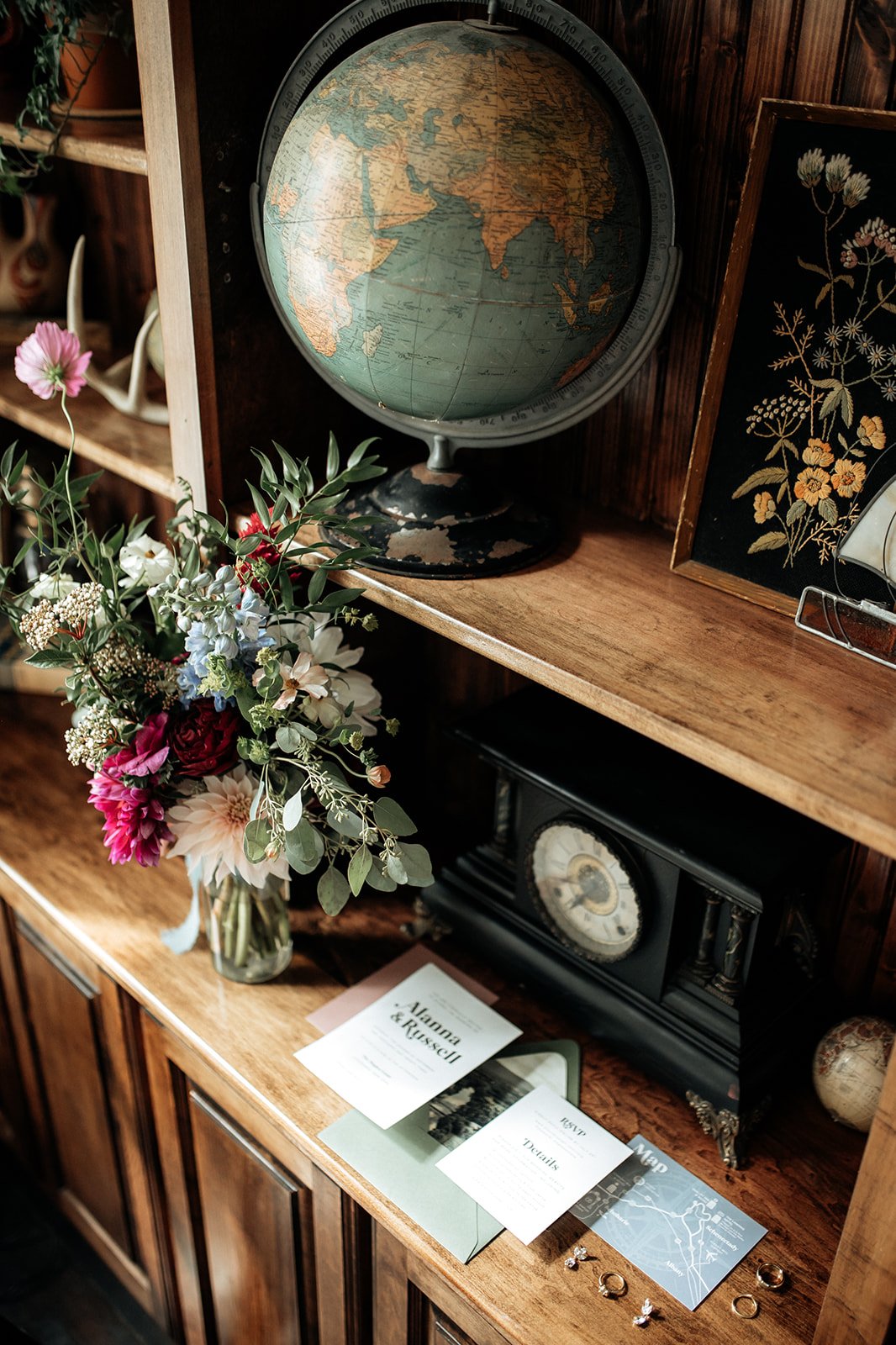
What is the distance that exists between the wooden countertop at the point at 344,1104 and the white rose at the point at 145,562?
1.89 feet

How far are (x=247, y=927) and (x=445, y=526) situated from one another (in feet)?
2.04

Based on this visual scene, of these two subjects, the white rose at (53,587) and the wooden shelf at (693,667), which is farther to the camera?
the white rose at (53,587)

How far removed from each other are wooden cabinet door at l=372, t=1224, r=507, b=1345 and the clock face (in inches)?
15.8

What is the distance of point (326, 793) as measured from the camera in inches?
44.6

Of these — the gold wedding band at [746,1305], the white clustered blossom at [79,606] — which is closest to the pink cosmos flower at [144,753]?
the white clustered blossom at [79,606]

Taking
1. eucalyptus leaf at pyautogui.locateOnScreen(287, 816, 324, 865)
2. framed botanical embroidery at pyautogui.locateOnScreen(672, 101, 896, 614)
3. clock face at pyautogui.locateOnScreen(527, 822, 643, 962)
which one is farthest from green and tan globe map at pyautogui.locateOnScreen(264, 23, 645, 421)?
clock face at pyautogui.locateOnScreen(527, 822, 643, 962)

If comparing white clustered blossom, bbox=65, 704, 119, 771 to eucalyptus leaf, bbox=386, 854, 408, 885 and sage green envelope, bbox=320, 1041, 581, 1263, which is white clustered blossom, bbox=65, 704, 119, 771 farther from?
sage green envelope, bbox=320, 1041, 581, 1263

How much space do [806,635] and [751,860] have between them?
0.27 m

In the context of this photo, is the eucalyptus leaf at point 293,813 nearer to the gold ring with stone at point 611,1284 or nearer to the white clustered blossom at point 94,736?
the white clustered blossom at point 94,736

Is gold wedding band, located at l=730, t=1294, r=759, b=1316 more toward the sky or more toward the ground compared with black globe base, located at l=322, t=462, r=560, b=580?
more toward the ground

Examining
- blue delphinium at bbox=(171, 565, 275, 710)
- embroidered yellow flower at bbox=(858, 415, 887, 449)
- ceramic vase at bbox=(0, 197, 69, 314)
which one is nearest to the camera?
embroidered yellow flower at bbox=(858, 415, 887, 449)

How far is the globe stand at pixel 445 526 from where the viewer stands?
120cm

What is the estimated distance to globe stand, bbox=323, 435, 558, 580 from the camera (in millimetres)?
1202

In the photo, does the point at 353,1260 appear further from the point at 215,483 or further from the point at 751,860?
the point at 215,483
